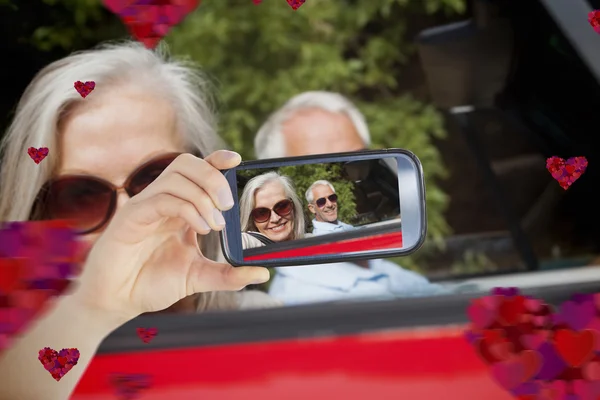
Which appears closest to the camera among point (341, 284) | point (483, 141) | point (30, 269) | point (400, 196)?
point (400, 196)

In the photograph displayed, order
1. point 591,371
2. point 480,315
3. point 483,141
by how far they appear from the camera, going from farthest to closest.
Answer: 1. point 483,141
2. point 480,315
3. point 591,371

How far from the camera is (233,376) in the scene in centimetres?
120

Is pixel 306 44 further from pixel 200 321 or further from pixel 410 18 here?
pixel 200 321

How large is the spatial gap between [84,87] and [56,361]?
485 mm

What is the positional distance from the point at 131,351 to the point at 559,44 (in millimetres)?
1033

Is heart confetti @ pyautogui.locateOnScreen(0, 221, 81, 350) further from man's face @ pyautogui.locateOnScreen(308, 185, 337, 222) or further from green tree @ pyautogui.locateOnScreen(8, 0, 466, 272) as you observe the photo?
green tree @ pyautogui.locateOnScreen(8, 0, 466, 272)

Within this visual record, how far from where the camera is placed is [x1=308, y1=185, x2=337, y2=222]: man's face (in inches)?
36.3

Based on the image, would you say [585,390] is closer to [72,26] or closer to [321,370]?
[321,370]

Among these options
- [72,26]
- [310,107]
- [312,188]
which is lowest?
[310,107]

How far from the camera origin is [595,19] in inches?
51.3

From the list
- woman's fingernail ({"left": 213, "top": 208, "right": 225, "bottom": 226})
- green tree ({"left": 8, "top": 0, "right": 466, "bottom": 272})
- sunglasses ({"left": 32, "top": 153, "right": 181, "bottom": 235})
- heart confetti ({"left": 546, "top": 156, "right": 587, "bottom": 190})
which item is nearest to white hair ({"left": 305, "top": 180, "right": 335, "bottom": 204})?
woman's fingernail ({"left": 213, "top": 208, "right": 225, "bottom": 226})

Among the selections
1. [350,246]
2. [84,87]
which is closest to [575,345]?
[350,246]

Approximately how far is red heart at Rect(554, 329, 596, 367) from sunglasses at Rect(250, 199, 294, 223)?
0.55 m

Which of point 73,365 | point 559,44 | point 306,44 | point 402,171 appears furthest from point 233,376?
point 306,44
